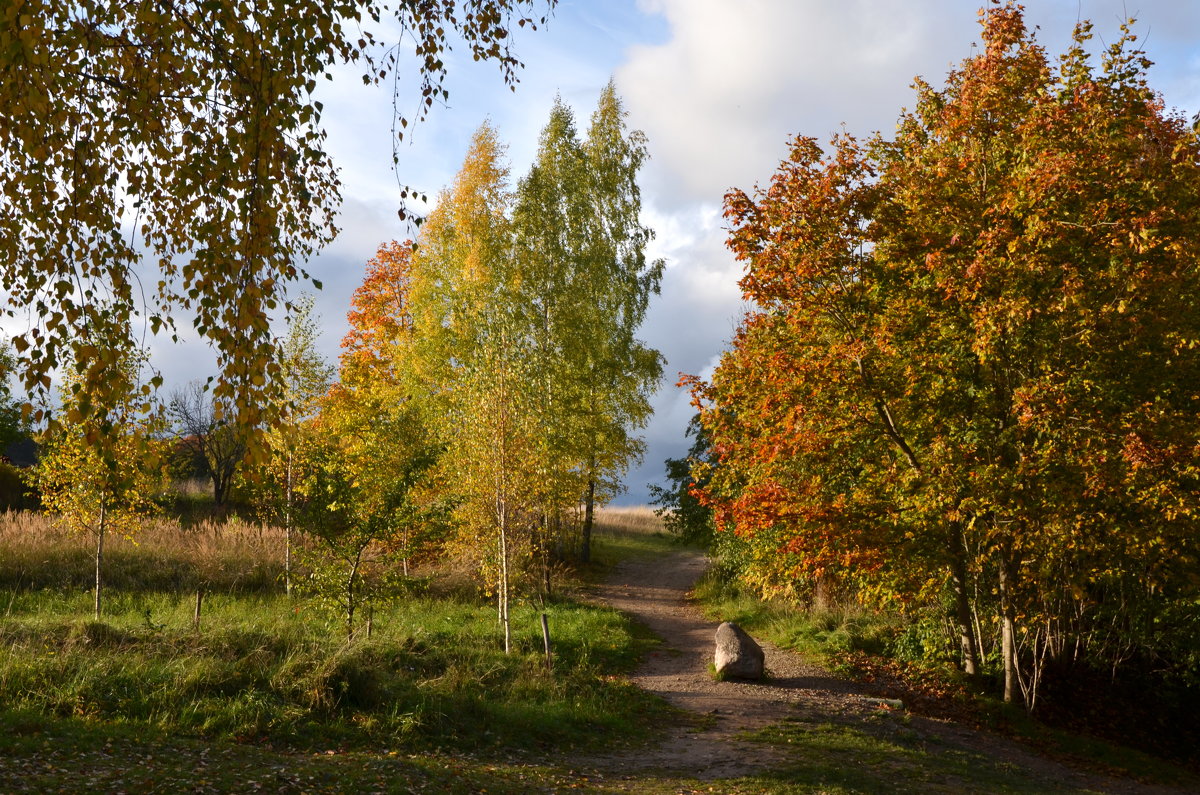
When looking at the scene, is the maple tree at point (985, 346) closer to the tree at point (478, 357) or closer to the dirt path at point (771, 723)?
the dirt path at point (771, 723)

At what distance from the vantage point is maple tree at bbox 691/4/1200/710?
1088 centimetres

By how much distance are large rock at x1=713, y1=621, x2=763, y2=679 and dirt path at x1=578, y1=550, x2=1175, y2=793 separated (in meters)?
0.22

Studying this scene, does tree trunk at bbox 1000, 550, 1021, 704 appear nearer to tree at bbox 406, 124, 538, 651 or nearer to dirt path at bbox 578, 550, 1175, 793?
dirt path at bbox 578, 550, 1175, 793

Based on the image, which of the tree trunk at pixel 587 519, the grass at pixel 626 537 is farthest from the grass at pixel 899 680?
the grass at pixel 626 537

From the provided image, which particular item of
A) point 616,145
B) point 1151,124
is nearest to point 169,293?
point 1151,124

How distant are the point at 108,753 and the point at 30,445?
50.0 meters

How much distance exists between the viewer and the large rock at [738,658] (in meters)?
14.5

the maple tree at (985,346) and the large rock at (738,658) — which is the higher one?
the maple tree at (985,346)

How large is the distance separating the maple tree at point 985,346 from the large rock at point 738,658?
6.33 feet

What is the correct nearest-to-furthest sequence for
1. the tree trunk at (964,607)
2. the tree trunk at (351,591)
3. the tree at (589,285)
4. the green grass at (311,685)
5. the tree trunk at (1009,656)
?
the green grass at (311,685) < the tree trunk at (964,607) < the tree trunk at (1009,656) < the tree trunk at (351,591) < the tree at (589,285)

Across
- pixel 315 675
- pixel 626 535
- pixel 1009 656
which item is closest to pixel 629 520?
pixel 626 535

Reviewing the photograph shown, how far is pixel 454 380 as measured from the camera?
23.8 meters

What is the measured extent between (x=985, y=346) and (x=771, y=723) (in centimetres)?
584

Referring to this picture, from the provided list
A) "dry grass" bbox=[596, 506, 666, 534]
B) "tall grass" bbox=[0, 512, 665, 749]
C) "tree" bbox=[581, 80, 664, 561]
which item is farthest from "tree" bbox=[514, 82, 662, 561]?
"dry grass" bbox=[596, 506, 666, 534]
